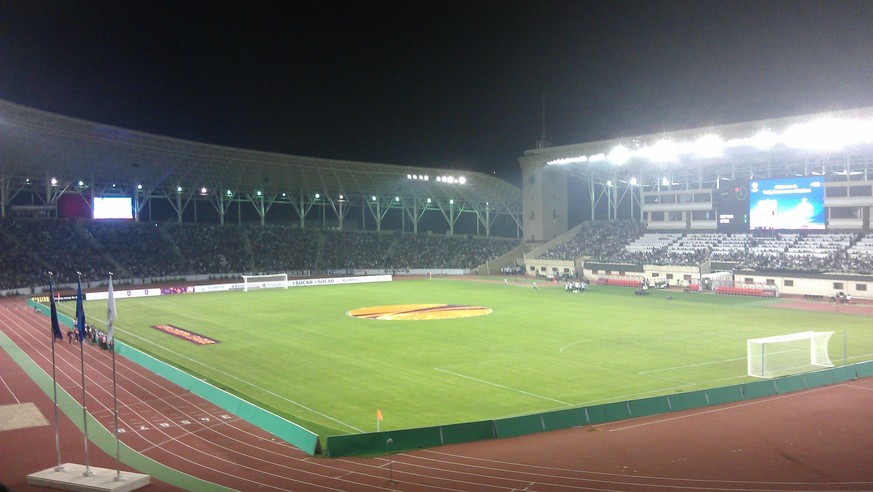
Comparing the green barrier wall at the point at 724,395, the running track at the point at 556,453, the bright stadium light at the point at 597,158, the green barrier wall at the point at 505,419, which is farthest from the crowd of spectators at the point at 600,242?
the running track at the point at 556,453

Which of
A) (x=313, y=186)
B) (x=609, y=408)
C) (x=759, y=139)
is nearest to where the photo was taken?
(x=609, y=408)

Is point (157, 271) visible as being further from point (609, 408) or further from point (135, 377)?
point (609, 408)

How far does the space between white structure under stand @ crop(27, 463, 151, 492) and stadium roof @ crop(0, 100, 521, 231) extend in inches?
1466

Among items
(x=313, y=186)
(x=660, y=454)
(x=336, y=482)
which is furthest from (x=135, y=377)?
(x=313, y=186)

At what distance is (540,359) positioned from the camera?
26.3 m

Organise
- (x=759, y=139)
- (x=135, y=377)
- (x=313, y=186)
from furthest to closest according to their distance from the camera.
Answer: (x=313, y=186), (x=759, y=139), (x=135, y=377)

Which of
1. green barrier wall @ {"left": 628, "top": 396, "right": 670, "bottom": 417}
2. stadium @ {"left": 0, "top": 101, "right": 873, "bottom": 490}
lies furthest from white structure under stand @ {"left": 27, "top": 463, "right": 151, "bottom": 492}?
green barrier wall @ {"left": 628, "top": 396, "right": 670, "bottom": 417}

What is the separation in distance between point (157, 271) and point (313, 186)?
20.3 m

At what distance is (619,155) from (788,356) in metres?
37.4

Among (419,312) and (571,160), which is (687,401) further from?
(571,160)

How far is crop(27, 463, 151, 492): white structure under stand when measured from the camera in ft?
40.6

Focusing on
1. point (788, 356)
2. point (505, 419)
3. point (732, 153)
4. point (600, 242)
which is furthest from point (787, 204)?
point (505, 419)

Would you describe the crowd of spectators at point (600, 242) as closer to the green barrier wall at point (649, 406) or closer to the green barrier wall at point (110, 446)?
the green barrier wall at point (649, 406)

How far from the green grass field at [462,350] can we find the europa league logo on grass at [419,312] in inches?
54.7
